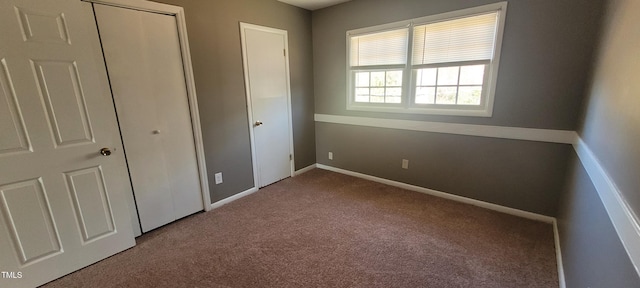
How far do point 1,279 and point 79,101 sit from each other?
124cm

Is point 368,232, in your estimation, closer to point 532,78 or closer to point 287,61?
point 532,78

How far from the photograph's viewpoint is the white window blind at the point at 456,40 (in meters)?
2.43

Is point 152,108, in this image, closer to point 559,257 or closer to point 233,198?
point 233,198

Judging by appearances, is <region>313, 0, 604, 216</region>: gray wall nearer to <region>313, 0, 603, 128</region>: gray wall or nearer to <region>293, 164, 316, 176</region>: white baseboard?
<region>313, 0, 603, 128</region>: gray wall

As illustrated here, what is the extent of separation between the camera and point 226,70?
2787mm

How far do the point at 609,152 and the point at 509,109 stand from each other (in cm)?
129

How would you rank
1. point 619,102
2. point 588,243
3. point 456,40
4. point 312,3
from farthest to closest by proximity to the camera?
point 312,3, point 456,40, point 588,243, point 619,102

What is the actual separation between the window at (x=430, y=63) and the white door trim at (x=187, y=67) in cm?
195

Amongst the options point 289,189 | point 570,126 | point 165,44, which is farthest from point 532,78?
point 165,44

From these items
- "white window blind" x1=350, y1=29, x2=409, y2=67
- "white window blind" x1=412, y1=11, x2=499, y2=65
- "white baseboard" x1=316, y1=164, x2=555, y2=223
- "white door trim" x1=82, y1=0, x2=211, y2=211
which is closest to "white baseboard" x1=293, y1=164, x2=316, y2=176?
"white baseboard" x1=316, y1=164, x2=555, y2=223

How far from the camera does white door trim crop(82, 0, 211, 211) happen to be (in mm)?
2090

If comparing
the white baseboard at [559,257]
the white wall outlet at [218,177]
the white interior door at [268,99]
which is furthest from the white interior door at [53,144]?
the white baseboard at [559,257]

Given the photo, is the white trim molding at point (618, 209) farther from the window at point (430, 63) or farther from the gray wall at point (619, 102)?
the window at point (430, 63)

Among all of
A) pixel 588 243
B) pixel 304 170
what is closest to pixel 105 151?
pixel 304 170
